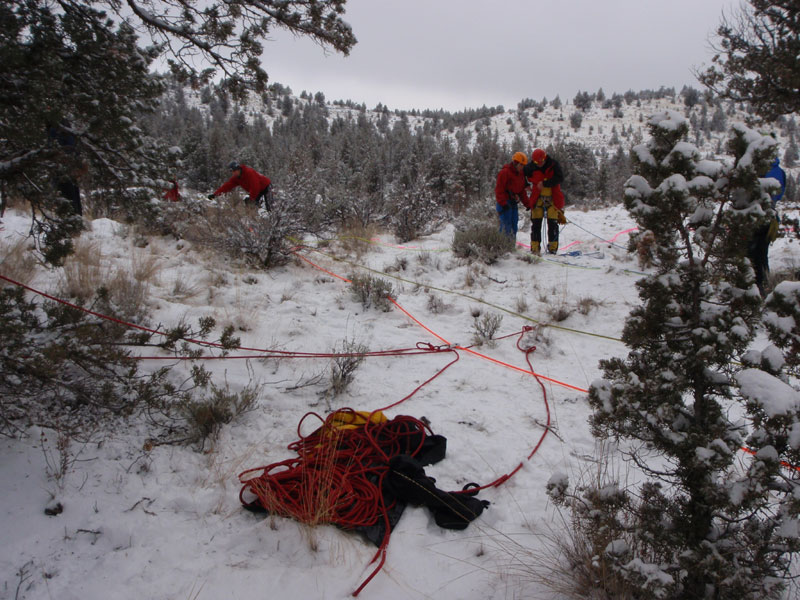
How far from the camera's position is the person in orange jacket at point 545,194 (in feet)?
23.7

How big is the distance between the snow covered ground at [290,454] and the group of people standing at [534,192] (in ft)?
7.75

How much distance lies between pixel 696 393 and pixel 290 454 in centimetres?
213

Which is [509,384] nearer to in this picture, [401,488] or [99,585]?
[401,488]

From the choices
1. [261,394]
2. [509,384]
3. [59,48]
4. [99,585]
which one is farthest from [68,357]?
[509,384]

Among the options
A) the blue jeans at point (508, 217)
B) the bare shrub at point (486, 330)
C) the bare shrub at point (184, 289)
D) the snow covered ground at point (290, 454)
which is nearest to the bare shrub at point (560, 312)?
the snow covered ground at point (290, 454)

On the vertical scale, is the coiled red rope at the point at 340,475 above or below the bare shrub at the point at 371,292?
below

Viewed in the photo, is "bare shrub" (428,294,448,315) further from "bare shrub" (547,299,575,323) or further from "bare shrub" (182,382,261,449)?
"bare shrub" (182,382,261,449)

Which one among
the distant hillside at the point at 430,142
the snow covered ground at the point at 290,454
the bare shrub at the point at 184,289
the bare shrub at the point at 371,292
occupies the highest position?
the distant hillside at the point at 430,142

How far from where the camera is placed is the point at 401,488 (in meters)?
2.24

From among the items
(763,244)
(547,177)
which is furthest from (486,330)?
(547,177)

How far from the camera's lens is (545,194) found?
730cm

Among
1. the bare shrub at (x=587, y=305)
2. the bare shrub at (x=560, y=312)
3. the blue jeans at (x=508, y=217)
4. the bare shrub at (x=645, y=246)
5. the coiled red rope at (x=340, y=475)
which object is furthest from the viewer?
the blue jeans at (x=508, y=217)

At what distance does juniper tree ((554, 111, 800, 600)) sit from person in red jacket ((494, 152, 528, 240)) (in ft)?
20.4

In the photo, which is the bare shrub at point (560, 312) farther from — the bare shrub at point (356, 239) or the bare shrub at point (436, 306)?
the bare shrub at point (356, 239)
